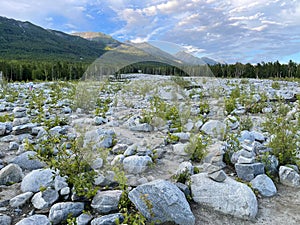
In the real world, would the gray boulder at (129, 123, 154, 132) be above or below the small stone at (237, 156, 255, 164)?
above

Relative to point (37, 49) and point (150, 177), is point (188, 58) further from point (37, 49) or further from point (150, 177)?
point (37, 49)

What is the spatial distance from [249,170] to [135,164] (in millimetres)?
1377

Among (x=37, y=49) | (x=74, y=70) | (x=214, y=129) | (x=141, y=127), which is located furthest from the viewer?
(x=37, y=49)

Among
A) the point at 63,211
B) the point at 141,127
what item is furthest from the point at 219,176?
the point at 141,127

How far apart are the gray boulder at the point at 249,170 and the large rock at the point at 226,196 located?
38 cm

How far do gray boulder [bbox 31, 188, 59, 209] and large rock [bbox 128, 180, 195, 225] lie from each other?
0.77 metres

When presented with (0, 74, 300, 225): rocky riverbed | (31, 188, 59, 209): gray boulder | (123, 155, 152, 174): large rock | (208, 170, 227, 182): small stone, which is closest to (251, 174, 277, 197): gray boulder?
(0, 74, 300, 225): rocky riverbed

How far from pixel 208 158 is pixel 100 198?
1677mm

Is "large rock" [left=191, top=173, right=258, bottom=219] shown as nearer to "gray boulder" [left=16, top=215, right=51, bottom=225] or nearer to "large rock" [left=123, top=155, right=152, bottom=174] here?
"large rock" [left=123, top=155, right=152, bottom=174]

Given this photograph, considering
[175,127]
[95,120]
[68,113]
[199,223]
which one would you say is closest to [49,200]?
[199,223]

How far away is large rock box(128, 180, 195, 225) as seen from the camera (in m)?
2.20

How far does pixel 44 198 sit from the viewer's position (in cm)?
242

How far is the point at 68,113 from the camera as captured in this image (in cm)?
639

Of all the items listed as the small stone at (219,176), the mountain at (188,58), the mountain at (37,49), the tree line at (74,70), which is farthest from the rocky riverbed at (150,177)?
the mountain at (37,49)
